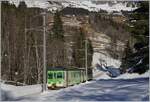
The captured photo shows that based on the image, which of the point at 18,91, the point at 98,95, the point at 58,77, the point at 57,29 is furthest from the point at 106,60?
the point at 98,95

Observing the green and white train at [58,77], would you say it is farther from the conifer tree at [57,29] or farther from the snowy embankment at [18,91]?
the conifer tree at [57,29]

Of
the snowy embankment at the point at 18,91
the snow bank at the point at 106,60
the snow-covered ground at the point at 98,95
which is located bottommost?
the snow bank at the point at 106,60

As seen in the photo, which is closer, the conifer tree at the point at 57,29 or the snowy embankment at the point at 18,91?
the snowy embankment at the point at 18,91

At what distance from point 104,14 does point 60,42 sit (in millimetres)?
38666

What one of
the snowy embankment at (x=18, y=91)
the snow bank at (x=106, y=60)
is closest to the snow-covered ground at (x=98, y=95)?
the snowy embankment at (x=18, y=91)

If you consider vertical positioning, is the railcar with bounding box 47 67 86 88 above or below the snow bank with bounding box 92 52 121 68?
above

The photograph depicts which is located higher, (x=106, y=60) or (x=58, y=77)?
(x=58, y=77)

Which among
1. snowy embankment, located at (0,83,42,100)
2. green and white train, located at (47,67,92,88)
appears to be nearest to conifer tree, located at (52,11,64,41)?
green and white train, located at (47,67,92,88)

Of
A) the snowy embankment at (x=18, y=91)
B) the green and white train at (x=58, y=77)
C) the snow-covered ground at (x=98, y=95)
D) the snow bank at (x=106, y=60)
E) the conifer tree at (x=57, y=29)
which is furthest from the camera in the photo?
the snow bank at (x=106, y=60)

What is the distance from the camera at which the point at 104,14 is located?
10588 centimetres

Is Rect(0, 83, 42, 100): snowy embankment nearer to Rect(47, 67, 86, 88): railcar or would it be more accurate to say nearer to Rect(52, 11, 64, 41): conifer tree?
Rect(47, 67, 86, 88): railcar

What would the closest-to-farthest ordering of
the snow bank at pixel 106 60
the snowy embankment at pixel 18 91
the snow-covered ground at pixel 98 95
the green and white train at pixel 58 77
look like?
the snow-covered ground at pixel 98 95 → the snowy embankment at pixel 18 91 → the green and white train at pixel 58 77 → the snow bank at pixel 106 60

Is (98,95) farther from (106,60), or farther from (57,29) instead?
(106,60)

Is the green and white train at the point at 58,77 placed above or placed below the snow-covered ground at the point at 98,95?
below
